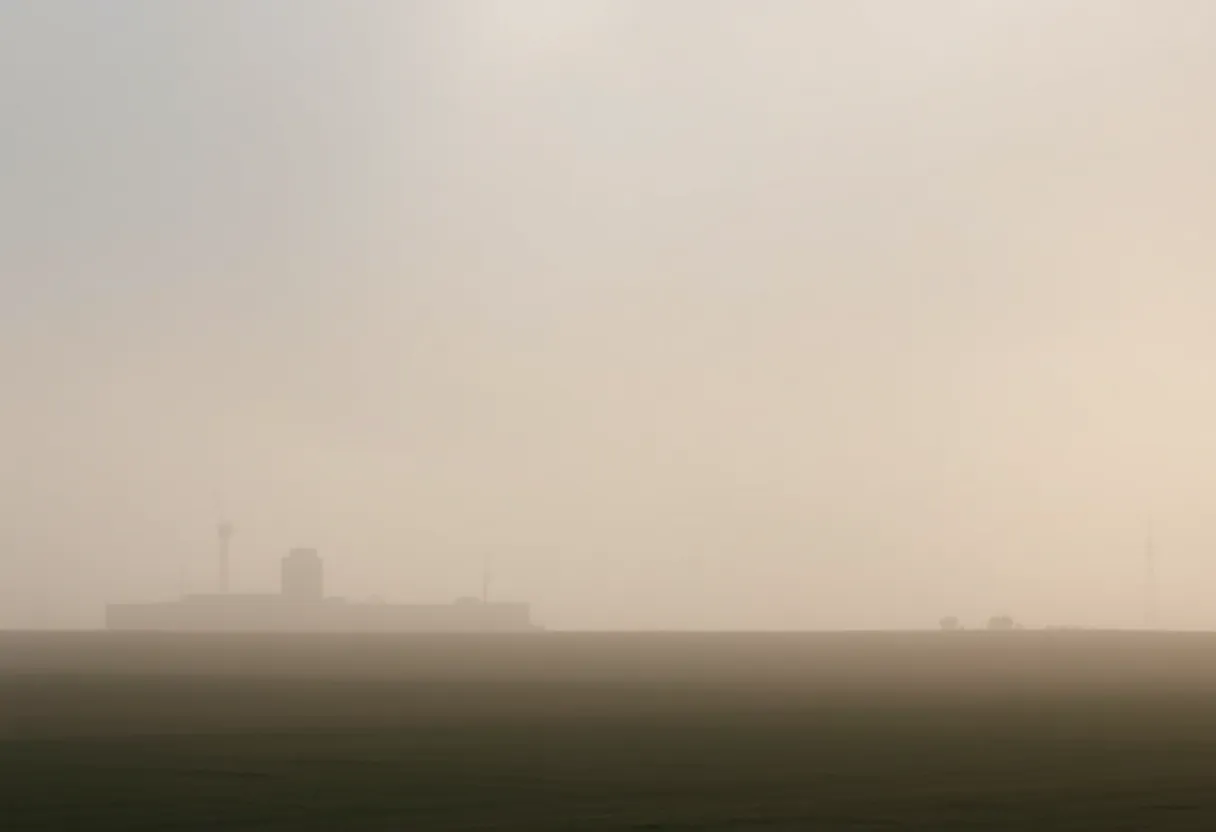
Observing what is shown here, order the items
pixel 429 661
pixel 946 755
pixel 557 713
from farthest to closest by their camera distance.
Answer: pixel 429 661 < pixel 557 713 < pixel 946 755

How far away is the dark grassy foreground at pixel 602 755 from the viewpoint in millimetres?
42281

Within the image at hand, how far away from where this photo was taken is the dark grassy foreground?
42.3 metres

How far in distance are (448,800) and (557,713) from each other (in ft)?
109

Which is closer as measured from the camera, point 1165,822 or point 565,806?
point 1165,822

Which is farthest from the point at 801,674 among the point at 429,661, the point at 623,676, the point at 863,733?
the point at 863,733

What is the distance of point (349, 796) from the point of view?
1801 inches

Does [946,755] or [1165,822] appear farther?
[946,755]

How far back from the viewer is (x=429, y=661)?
160 m

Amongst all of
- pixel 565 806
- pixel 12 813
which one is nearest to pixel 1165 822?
pixel 565 806

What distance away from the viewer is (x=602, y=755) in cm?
5678

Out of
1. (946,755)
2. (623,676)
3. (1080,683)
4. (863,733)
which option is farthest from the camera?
(623,676)

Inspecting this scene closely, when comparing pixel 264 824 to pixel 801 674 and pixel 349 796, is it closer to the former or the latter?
pixel 349 796

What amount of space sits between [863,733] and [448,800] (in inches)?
1030

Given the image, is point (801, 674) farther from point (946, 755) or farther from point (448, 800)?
point (448, 800)
